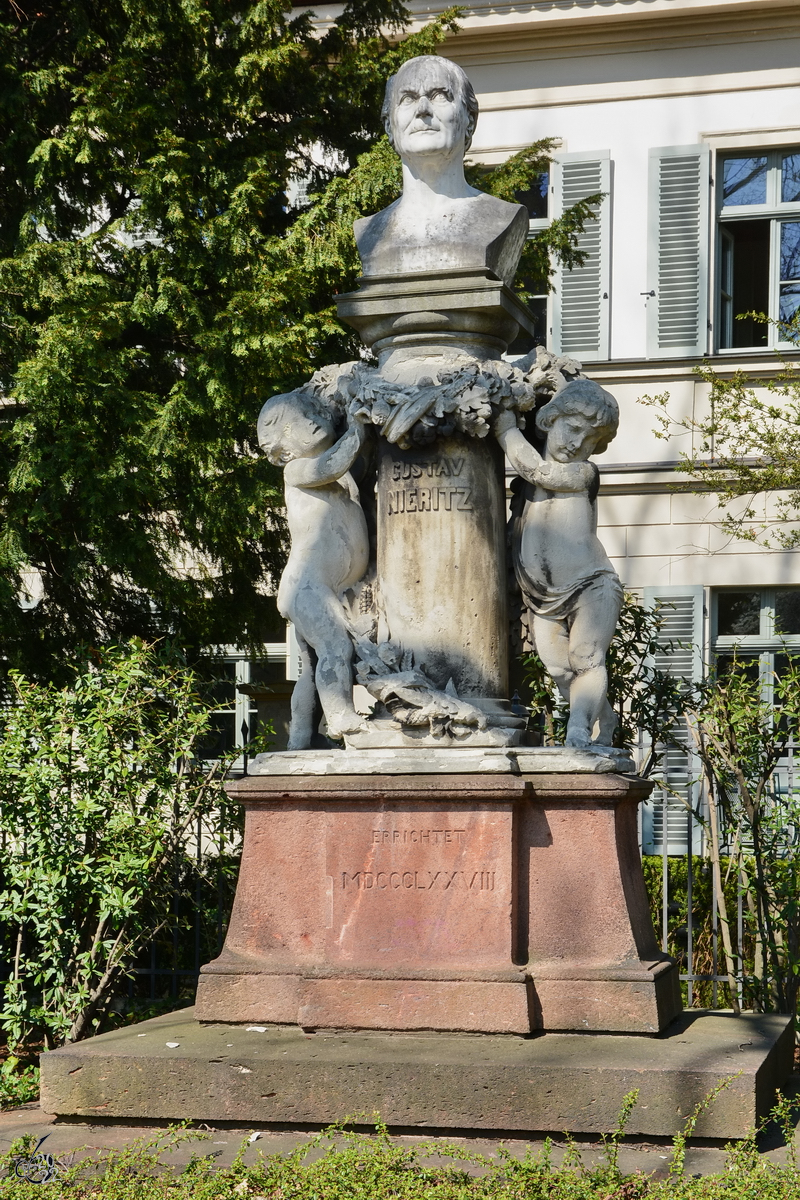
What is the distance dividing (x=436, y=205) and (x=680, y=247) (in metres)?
8.99

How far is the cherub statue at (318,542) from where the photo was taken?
6.08 m

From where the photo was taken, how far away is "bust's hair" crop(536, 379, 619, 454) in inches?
235

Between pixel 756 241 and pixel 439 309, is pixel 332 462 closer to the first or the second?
pixel 439 309

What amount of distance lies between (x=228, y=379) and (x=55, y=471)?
46.1 inches

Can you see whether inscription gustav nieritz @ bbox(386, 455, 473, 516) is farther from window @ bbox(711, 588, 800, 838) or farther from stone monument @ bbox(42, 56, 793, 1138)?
window @ bbox(711, 588, 800, 838)

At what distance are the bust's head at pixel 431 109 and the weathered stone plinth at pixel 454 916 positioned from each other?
8.55 ft

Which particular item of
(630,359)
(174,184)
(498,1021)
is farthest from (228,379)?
(630,359)

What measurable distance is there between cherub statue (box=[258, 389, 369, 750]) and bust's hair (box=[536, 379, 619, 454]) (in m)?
0.73

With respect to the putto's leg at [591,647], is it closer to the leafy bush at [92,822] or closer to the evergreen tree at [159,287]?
the leafy bush at [92,822]

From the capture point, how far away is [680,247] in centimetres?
1479

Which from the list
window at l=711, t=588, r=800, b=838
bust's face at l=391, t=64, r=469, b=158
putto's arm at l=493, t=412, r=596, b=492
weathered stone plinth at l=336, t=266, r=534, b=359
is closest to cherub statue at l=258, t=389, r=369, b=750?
weathered stone plinth at l=336, t=266, r=534, b=359

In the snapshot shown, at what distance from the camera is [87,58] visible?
1009cm

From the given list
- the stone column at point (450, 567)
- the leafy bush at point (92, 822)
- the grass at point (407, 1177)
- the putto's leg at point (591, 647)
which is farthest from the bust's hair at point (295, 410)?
the grass at point (407, 1177)

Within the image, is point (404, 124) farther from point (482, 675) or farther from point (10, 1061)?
point (10, 1061)
